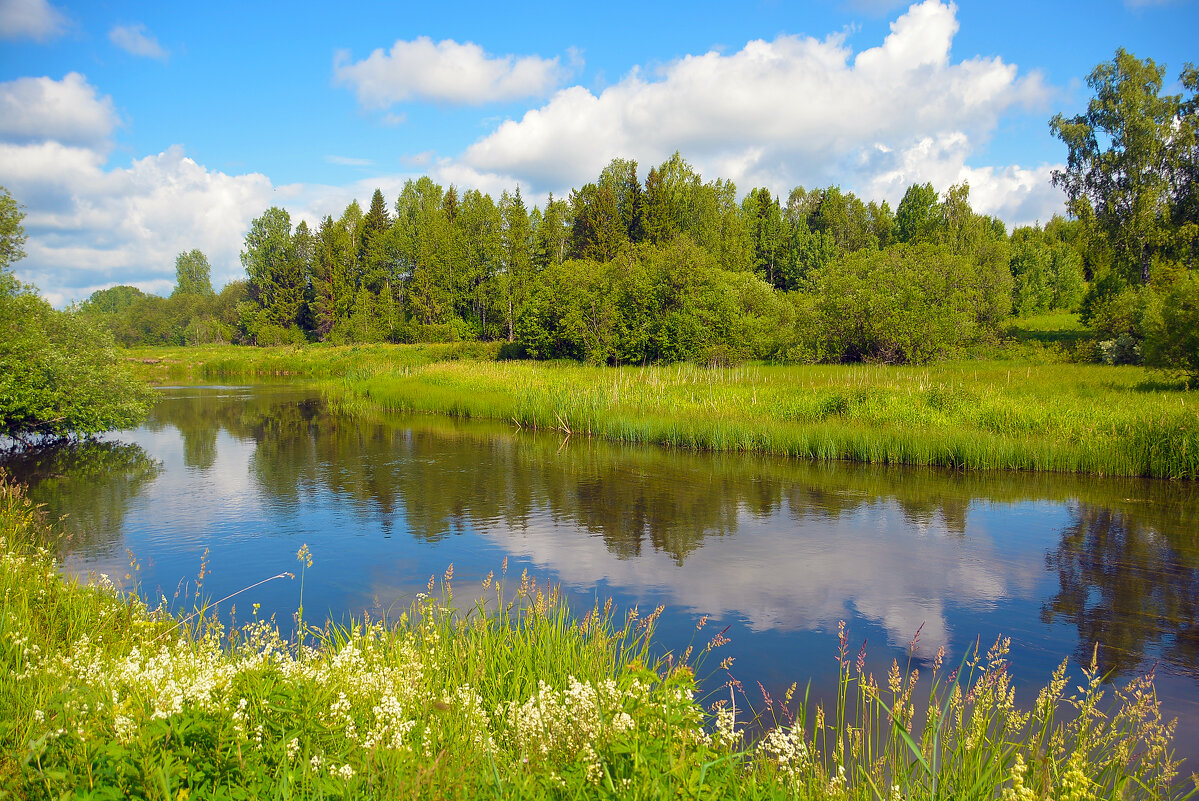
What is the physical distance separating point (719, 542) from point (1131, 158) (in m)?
37.5

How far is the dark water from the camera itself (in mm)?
7363

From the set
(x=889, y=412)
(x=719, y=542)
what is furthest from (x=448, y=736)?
(x=889, y=412)

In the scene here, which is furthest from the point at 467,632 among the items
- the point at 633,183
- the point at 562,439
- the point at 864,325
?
the point at 633,183

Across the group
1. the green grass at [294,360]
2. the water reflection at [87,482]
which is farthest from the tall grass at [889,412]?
the green grass at [294,360]

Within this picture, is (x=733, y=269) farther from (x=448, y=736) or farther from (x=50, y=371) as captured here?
(x=448, y=736)

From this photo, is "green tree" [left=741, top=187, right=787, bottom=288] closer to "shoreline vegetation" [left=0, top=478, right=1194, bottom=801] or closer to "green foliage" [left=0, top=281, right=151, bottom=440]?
"green foliage" [left=0, top=281, right=151, bottom=440]

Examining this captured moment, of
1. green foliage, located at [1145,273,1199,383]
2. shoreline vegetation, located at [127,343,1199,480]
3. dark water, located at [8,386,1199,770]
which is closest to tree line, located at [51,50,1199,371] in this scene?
green foliage, located at [1145,273,1199,383]

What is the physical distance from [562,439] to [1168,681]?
52.8 feet

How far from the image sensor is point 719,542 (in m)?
10.8

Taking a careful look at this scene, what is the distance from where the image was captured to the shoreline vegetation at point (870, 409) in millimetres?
14570

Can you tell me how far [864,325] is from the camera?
31344mm

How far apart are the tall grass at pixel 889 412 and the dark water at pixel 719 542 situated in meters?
0.67

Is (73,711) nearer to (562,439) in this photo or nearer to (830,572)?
(830,572)

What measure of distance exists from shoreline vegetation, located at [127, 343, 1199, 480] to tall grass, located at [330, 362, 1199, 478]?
32mm
